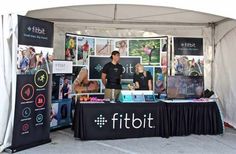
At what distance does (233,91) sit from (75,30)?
3605 millimetres

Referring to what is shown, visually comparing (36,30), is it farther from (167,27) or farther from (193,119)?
(167,27)

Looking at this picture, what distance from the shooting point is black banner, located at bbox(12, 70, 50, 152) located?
4.66 meters

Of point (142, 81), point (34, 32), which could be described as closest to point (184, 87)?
point (142, 81)

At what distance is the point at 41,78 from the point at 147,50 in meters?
3.25

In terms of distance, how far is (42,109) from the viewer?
512 centimetres

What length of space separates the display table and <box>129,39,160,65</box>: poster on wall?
2.11m

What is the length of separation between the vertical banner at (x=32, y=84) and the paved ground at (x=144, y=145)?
0.70 ft

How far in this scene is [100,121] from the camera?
5402 millimetres

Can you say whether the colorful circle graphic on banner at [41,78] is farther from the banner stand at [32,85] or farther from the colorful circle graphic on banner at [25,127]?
the colorful circle graphic on banner at [25,127]

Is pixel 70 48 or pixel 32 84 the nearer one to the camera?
pixel 32 84

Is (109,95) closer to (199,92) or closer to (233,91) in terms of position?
(199,92)

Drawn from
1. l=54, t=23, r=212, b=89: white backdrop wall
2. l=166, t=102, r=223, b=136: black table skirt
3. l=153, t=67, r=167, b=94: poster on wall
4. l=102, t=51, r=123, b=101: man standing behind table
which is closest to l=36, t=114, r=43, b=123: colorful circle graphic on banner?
l=102, t=51, r=123, b=101: man standing behind table

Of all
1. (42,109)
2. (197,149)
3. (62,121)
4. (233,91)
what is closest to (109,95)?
(62,121)

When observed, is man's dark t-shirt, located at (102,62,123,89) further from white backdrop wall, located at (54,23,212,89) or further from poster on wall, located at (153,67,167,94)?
poster on wall, located at (153,67,167,94)
